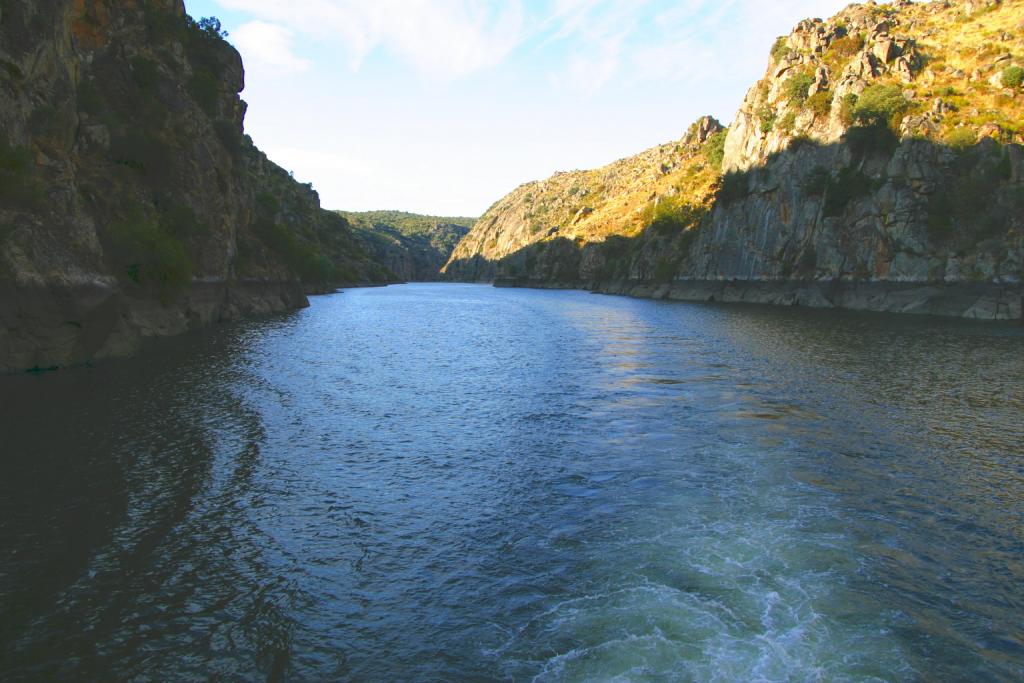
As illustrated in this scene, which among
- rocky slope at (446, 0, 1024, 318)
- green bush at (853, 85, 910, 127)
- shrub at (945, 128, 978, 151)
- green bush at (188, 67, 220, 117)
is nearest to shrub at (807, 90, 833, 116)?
rocky slope at (446, 0, 1024, 318)

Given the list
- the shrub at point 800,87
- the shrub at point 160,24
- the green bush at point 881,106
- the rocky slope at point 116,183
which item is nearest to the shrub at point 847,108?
the green bush at point 881,106

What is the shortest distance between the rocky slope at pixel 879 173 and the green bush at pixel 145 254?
75.5 metres

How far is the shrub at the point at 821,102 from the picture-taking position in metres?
100

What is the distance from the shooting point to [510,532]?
14117mm

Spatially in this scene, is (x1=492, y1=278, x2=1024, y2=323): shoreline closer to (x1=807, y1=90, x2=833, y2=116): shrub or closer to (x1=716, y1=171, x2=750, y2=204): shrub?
(x1=716, y1=171, x2=750, y2=204): shrub

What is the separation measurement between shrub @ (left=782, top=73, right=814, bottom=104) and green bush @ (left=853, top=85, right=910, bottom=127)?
17021 mm

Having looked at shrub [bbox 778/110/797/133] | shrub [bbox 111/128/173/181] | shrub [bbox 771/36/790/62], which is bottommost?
shrub [bbox 111/128/173/181]

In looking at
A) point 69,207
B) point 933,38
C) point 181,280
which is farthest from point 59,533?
point 933,38

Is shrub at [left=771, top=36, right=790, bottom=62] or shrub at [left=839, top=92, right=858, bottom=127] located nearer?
shrub at [left=839, top=92, right=858, bottom=127]

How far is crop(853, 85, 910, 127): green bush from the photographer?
85.5 m

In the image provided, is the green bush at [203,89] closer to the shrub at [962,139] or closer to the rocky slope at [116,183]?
the rocky slope at [116,183]

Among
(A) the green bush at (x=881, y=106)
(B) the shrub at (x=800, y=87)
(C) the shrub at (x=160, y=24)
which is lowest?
(C) the shrub at (x=160, y=24)

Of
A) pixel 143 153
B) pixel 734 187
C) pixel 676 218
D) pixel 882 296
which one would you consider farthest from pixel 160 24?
pixel 676 218

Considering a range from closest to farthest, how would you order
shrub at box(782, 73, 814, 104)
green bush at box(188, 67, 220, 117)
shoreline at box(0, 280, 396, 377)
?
shoreline at box(0, 280, 396, 377) → green bush at box(188, 67, 220, 117) → shrub at box(782, 73, 814, 104)
